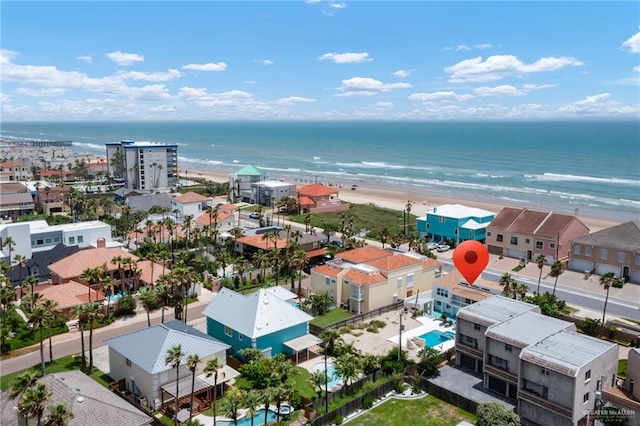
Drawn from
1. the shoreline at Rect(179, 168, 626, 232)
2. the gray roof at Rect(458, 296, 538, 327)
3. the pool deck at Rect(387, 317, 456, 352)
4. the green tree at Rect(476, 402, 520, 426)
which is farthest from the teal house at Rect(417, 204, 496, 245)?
the green tree at Rect(476, 402, 520, 426)

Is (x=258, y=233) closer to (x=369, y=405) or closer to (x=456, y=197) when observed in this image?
(x=369, y=405)

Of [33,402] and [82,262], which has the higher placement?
[33,402]

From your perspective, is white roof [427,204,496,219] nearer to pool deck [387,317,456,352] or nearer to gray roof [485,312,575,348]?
pool deck [387,317,456,352]

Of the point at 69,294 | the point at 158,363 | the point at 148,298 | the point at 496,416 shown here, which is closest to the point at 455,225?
the point at 148,298

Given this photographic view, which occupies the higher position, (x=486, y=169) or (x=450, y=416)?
(x=486, y=169)

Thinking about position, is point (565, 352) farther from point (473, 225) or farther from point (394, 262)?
point (473, 225)

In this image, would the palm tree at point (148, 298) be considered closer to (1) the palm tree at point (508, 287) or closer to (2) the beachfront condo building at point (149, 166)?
(1) the palm tree at point (508, 287)

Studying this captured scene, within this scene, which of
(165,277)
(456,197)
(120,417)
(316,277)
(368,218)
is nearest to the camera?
(120,417)

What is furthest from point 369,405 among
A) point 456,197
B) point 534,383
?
point 456,197
